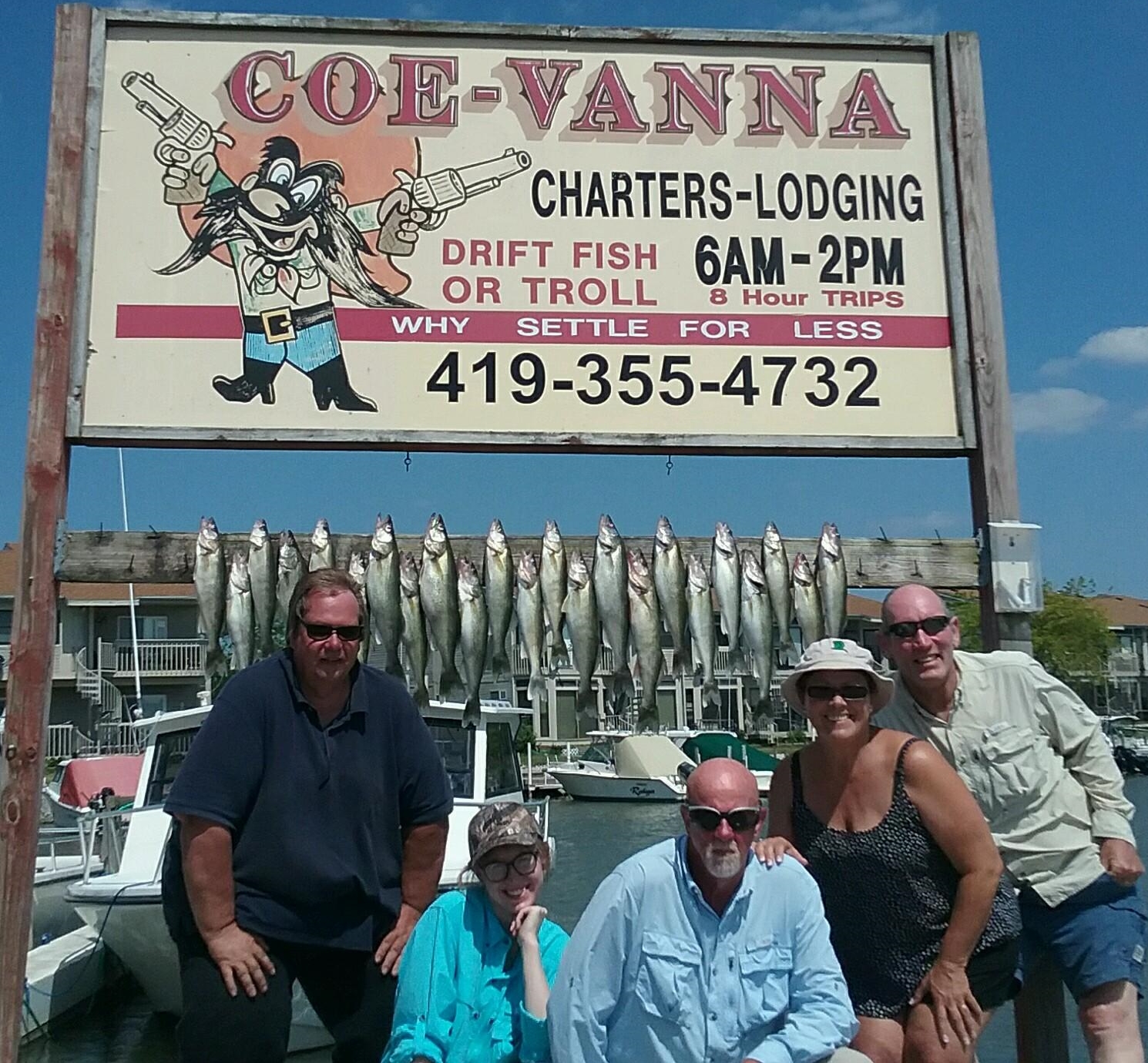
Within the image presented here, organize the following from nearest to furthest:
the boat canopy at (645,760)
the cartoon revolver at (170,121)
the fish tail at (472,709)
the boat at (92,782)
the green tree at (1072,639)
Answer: the cartoon revolver at (170,121) → the fish tail at (472,709) → the boat at (92,782) → the boat canopy at (645,760) → the green tree at (1072,639)

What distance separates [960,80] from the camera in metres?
4.03

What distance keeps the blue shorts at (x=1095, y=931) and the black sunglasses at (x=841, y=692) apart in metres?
0.79

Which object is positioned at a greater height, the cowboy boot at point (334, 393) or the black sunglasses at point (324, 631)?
the cowboy boot at point (334, 393)

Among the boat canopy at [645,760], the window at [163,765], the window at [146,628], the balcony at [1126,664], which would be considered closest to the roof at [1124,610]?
the balcony at [1126,664]

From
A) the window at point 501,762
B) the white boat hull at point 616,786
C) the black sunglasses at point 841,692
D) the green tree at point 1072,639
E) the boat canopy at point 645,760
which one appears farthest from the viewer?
the green tree at point 1072,639

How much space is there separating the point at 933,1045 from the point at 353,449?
236 centimetres

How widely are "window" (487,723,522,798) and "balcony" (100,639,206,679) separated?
17.0 metres

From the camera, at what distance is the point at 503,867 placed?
8.39 ft

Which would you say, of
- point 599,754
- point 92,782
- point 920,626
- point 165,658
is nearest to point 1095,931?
point 920,626

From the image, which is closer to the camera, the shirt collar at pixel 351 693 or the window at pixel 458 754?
the shirt collar at pixel 351 693

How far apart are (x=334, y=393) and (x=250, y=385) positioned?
0.27 metres

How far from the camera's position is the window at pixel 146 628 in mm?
27578

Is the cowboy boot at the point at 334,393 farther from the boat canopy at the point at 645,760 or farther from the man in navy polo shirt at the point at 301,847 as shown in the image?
the boat canopy at the point at 645,760

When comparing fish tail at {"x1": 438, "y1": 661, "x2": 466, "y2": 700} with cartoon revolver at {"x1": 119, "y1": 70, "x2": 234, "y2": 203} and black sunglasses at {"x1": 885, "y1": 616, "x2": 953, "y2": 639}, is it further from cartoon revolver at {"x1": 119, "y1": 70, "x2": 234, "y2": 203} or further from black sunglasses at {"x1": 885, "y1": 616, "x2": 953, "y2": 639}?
cartoon revolver at {"x1": 119, "y1": 70, "x2": 234, "y2": 203}
